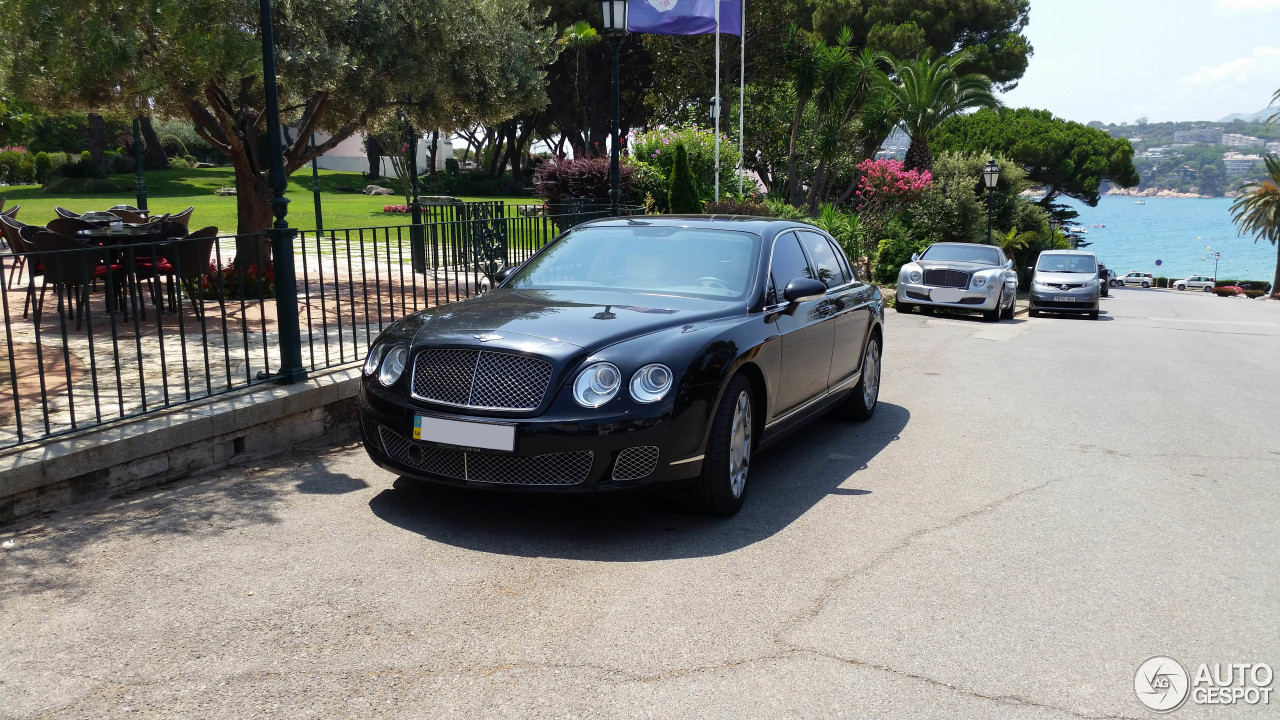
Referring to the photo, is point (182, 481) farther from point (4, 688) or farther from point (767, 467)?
point (767, 467)

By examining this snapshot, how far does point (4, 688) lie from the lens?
3.33m

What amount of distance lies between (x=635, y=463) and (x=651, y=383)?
399mm

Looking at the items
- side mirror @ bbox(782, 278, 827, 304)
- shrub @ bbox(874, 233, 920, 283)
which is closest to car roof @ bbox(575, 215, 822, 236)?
side mirror @ bbox(782, 278, 827, 304)

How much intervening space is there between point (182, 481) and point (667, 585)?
3.20 m

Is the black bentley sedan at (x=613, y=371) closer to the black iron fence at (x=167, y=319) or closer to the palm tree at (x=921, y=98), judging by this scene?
the black iron fence at (x=167, y=319)

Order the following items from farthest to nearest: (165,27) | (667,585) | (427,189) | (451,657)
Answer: (427,189), (165,27), (667,585), (451,657)

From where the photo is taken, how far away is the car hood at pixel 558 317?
4.98 meters

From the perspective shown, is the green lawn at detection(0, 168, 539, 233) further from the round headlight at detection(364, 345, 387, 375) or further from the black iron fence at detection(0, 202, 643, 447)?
the round headlight at detection(364, 345, 387, 375)

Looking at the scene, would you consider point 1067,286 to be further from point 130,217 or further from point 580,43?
point 580,43

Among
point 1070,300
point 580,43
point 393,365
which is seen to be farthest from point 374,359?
point 580,43

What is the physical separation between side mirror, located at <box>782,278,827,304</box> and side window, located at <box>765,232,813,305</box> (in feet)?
0.27

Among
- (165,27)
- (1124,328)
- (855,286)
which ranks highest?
(165,27)

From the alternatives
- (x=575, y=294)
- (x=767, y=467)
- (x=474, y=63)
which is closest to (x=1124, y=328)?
(x=474, y=63)

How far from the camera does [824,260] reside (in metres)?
7.26
